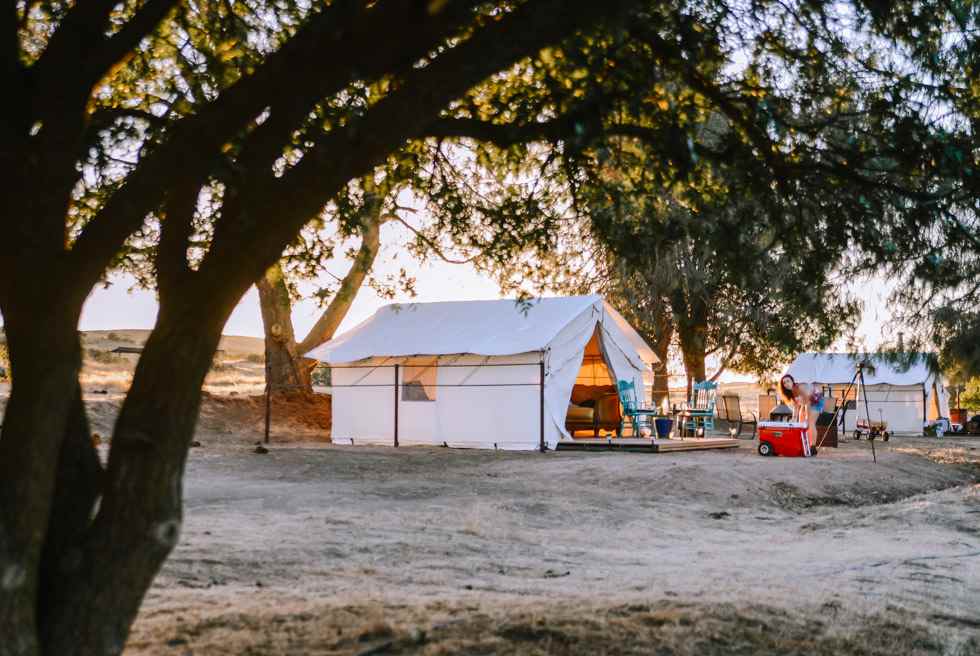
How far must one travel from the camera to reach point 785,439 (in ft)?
59.2

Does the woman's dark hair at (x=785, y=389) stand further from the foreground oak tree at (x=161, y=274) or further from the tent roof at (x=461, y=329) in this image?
the foreground oak tree at (x=161, y=274)

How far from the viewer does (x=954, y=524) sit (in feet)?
32.2

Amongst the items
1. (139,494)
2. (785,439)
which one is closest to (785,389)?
(785,439)

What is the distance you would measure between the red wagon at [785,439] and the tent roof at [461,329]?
4.22 m

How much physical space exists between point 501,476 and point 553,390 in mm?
5602

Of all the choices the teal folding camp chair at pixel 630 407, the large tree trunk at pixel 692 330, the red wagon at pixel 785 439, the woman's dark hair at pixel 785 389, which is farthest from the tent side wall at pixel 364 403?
the large tree trunk at pixel 692 330

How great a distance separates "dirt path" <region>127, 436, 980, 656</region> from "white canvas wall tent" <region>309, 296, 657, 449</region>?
393 centimetres

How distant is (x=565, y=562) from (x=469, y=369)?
11908 millimetres

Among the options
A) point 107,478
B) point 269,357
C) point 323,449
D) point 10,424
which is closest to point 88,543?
point 107,478

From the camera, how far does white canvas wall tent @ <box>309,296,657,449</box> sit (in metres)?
18.6

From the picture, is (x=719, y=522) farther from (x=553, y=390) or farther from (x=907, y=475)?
(x=553, y=390)

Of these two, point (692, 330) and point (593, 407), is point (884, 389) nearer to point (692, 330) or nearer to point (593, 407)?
point (692, 330)

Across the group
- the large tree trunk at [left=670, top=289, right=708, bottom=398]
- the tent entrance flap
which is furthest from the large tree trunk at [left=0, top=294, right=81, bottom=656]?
the large tree trunk at [left=670, top=289, right=708, bottom=398]

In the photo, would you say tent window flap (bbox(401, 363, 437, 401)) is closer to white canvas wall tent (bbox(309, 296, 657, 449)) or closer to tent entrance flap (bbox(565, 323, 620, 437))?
white canvas wall tent (bbox(309, 296, 657, 449))
